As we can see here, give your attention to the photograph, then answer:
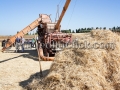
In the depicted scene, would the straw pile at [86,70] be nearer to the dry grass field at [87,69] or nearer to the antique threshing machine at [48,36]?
the dry grass field at [87,69]

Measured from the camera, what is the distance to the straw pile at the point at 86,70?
4836 mm

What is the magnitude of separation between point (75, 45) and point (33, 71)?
3557 millimetres

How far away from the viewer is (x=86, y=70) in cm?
511

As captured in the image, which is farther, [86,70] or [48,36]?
[48,36]

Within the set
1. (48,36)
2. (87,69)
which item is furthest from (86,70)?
(48,36)

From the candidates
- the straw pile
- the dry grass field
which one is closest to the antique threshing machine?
the dry grass field

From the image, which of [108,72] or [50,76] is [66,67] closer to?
[50,76]

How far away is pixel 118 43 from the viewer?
603 centimetres

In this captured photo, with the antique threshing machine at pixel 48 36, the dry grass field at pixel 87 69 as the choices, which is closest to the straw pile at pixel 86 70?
the dry grass field at pixel 87 69

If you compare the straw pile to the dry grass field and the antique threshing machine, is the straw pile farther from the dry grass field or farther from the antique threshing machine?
the antique threshing machine

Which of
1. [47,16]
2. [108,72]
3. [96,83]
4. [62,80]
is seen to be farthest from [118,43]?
[47,16]

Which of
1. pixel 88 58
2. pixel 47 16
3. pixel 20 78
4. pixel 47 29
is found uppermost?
pixel 47 16

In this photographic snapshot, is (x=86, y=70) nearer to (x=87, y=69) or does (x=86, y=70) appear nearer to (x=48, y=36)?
(x=87, y=69)

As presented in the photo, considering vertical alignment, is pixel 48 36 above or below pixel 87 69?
above
